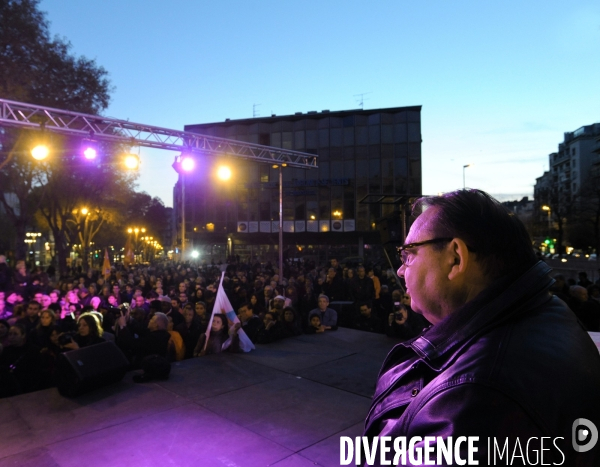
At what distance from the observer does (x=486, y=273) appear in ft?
3.97

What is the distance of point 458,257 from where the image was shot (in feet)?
4.11

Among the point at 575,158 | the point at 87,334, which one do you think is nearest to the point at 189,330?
the point at 87,334

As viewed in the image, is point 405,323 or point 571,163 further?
point 571,163

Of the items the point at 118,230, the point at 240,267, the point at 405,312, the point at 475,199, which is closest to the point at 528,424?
the point at 475,199

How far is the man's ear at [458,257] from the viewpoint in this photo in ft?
4.03

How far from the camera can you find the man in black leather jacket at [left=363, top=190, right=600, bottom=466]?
0.85m

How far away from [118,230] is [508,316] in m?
49.5

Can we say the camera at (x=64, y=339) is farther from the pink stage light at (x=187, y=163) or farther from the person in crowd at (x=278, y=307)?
the pink stage light at (x=187, y=163)

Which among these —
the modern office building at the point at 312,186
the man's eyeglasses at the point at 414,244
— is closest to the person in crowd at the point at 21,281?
the man's eyeglasses at the point at 414,244

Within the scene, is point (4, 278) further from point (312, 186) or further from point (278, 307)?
point (312, 186)

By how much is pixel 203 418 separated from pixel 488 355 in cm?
446

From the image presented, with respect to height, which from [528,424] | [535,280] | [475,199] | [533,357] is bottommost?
[528,424]

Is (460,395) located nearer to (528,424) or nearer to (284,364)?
(528,424)

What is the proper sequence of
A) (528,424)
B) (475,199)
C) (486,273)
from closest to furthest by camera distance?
(528,424) < (486,273) < (475,199)
